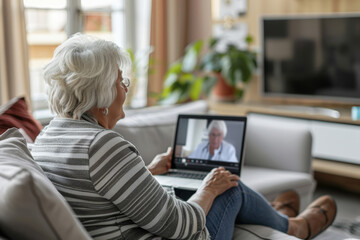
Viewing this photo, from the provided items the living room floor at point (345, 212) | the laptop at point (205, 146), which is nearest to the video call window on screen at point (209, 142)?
the laptop at point (205, 146)

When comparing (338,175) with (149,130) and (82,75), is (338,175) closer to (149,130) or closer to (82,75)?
(149,130)

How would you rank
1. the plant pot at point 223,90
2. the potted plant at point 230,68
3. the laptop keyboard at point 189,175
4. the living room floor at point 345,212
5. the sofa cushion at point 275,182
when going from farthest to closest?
1. the plant pot at point 223,90
2. the potted plant at point 230,68
3. the living room floor at point 345,212
4. the sofa cushion at point 275,182
5. the laptop keyboard at point 189,175

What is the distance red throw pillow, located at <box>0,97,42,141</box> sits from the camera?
1.79 metres

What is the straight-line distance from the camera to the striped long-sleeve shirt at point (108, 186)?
1.27 metres

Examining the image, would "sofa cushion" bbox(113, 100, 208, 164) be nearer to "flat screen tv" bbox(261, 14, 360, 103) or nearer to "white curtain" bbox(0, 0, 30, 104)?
"white curtain" bbox(0, 0, 30, 104)

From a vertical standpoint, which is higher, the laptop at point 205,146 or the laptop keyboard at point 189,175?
the laptop at point 205,146

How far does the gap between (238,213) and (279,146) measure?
0.94 metres

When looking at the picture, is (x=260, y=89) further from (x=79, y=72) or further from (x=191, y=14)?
(x=79, y=72)

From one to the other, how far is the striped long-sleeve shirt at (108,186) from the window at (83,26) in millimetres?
2386

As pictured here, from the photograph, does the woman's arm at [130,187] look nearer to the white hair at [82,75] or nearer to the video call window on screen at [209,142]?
the white hair at [82,75]

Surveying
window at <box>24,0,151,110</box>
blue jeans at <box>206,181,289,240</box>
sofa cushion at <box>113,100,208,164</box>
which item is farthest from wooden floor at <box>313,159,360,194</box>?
window at <box>24,0,151,110</box>

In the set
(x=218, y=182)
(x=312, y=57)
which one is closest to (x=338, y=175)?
(x=312, y=57)

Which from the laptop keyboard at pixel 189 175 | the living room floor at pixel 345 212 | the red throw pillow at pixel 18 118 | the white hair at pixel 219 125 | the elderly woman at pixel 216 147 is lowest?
the living room floor at pixel 345 212

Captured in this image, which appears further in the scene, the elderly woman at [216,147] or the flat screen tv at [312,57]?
the flat screen tv at [312,57]
